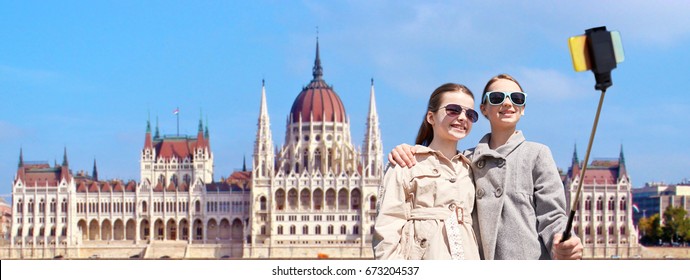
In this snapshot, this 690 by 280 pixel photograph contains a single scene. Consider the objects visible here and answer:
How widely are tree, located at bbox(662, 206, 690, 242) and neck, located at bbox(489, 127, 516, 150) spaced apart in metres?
93.8

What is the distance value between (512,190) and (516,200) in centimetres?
8

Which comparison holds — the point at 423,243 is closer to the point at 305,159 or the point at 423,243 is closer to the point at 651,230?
the point at 651,230

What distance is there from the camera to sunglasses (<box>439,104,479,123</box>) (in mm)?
8539

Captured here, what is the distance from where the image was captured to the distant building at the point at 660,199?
126m

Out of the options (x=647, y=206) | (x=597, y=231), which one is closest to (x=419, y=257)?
(x=597, y=231)

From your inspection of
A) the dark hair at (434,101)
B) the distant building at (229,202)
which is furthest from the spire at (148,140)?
the dark hair at (434,101)

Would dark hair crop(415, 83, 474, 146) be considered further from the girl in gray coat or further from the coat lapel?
the coat lapel

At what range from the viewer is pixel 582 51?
6656 millimetres

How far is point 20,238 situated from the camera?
10456 centimetres

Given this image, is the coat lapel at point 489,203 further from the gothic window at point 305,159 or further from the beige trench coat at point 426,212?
the gothic window at point 305,159

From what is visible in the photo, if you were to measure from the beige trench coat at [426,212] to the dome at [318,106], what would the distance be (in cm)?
10050

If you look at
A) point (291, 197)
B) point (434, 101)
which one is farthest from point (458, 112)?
point (291, 197)

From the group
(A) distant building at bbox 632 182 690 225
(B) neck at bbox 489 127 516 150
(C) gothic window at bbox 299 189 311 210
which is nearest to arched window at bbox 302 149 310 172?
(C) gothic window at bbox 299 189 311 210
